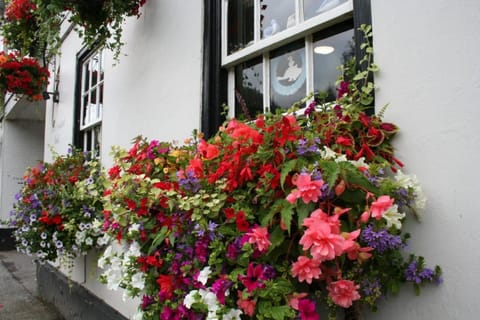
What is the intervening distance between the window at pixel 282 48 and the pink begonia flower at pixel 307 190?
795 mm

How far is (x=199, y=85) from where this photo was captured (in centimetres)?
246

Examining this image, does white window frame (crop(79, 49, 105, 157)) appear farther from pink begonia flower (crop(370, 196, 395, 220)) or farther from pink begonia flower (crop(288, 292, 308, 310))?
pink begonia flower (crop(370, 196, 395, 220))

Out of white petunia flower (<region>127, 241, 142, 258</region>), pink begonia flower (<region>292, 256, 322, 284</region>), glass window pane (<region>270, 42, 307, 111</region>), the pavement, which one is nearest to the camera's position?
pink begonia flower (<region>292, 256, 322, 284</region>)

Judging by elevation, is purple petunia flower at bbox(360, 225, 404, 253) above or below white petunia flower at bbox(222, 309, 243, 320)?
above

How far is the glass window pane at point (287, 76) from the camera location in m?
1.99

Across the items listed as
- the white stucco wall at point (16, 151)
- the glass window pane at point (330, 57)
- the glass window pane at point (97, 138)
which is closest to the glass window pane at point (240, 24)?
the glass window pane at point (330, 57)

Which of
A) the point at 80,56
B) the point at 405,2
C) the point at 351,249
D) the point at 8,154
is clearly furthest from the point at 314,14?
the point at 8,154

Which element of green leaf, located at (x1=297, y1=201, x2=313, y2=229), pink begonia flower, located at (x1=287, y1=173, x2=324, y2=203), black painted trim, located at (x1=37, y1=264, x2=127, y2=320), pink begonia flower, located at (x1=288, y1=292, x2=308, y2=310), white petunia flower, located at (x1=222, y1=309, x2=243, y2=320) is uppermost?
pink begonia flower, located at (x1=287, y1=173, x2=324, y2=203)

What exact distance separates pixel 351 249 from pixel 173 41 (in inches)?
85.2

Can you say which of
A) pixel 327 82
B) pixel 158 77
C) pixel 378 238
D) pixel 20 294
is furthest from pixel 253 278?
pixel 20 294

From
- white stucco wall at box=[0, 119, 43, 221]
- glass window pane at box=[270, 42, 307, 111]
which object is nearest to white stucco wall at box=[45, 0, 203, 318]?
glass window pane at box=[270, 42, 307, 111]

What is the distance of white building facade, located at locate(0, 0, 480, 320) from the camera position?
1238mm

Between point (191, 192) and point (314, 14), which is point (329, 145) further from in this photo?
point (314, 14)

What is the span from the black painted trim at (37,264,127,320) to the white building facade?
0.23ft
